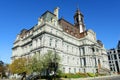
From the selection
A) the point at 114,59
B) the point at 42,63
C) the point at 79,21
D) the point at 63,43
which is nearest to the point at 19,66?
the point at 42,63

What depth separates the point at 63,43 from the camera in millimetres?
53906

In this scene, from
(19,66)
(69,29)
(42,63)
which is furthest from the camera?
(69,29)

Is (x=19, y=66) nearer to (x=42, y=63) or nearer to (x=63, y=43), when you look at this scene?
(x=42, y=63)

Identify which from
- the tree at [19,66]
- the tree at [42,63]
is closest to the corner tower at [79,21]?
the tree at [19,66]

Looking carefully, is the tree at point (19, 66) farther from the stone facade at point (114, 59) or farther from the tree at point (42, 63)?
the stone facade at point (114, 59)

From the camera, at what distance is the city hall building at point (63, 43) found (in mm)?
47194

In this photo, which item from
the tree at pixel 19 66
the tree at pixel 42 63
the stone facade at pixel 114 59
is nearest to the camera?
the tree at pixel 42 63

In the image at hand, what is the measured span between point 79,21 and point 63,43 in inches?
854

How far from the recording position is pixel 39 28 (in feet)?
161

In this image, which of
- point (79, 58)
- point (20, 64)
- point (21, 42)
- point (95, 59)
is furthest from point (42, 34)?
point (95, 59)

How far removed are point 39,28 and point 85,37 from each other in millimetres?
22326

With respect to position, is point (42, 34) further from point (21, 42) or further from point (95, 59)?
point (95, 59)

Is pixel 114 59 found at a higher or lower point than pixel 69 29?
lower

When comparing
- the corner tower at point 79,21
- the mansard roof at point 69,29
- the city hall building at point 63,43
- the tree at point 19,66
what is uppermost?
the corner tower at point 79,21
